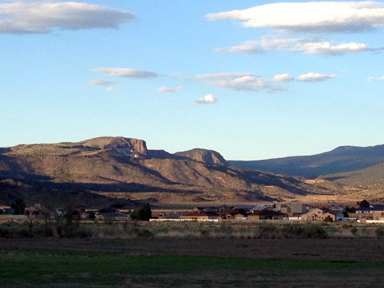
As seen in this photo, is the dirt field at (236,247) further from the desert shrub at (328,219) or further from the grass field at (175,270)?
the desert shrub at (328,219)

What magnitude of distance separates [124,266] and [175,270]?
2293 mm

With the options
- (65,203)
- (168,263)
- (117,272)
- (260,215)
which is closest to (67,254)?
(168,263)

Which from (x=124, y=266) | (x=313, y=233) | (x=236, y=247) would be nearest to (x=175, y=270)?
(x=124, y=266)

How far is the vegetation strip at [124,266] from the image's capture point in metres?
25.7

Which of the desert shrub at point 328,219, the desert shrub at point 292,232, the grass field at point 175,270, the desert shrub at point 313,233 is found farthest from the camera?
the desert shrub at point 328,219

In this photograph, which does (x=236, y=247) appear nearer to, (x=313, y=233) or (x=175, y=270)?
(x=313, y=233)

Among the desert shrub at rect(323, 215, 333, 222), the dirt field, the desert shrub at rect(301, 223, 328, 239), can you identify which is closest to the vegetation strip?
the dirt field

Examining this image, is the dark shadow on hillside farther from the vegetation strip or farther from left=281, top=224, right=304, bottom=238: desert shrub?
the vegetation strip

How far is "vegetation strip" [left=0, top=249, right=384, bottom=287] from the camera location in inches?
1011

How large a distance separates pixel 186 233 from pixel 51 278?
32.7 metres

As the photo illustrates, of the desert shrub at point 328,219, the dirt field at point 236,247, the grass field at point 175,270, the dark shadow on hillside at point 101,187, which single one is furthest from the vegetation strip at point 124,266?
the dark shadow on hillside at point 101,187

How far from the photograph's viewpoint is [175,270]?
1139 inches

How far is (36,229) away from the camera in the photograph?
57188 millimetres

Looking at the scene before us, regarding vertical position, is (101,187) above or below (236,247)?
above
